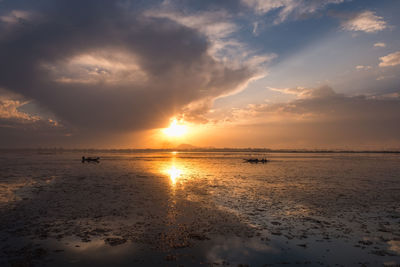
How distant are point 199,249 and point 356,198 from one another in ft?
58.9

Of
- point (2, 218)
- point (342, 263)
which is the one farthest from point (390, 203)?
point (2, 218)

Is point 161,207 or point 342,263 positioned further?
point 161,207

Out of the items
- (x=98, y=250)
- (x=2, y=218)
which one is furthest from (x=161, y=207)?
(x=2, y=218)

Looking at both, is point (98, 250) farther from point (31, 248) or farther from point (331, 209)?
point (331, 209)

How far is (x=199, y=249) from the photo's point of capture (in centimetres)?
1018

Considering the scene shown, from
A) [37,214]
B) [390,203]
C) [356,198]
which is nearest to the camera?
[37,214]

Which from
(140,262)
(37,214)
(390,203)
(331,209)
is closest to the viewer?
(140,262)

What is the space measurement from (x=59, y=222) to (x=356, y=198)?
2372cm

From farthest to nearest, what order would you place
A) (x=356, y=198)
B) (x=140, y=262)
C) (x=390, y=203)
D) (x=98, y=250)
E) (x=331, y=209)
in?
(x=356, y=198)
(x=390, y=203)
(x=331, y=209)
(x=98, y=250)
(x=140, y=262)

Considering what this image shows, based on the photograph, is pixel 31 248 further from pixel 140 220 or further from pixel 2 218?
pixel 2 218

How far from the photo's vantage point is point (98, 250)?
33.1 feet

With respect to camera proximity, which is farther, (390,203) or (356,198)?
(356,198)

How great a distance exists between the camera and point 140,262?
8.94 meters

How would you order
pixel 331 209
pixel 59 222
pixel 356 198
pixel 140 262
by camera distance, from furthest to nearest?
pixel 356 198, pixel 331 209, pixel 59 222, pixel 140 262
